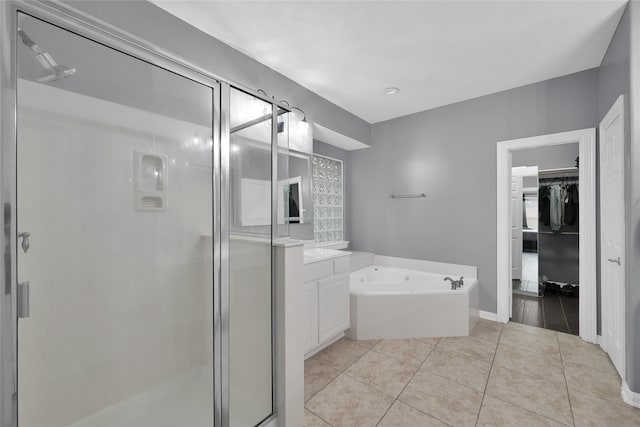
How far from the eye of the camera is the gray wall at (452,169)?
287 cm

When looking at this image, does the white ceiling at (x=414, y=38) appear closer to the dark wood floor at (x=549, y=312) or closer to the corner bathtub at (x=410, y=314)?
the corner bathtub at (x=410, y=314)

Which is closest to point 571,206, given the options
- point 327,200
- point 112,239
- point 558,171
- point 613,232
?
point 558,171

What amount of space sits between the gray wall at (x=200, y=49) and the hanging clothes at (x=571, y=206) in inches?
147

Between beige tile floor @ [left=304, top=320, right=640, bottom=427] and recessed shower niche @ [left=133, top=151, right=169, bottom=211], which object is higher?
recessed shower niche @ [left=133, top=151, right=169, bottom=211]

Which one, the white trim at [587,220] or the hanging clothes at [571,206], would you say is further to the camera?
the hanging clothes at [571,206]

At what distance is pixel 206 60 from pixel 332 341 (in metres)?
2.69

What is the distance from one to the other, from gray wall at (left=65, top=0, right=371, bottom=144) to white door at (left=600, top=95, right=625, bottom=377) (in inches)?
101

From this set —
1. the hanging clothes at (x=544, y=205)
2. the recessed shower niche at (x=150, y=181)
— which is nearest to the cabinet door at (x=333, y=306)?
Answer: the recessed shower niche at (x=150, y=181)

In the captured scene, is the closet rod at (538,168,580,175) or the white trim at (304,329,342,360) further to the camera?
the closet rod at (538,168,580,175)

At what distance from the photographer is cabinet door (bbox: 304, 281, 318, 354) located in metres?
2.30

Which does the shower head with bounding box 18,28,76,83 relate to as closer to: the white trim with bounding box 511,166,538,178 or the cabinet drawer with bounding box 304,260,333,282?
the cabinet drawer with bounding box 304,260,333,282

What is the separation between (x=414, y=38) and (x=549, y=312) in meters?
3.61

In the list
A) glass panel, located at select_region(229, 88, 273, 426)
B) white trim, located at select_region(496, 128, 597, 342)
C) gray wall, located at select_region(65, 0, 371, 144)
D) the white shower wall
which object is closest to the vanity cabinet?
glass panel, located at select_region(229, 88, 273, 426)

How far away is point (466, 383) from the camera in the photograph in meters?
1.99
